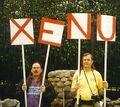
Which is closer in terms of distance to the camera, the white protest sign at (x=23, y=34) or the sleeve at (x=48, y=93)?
the sleeve at (x=48, y=93)

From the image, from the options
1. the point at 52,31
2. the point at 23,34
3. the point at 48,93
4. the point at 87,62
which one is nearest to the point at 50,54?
the point at 23,34

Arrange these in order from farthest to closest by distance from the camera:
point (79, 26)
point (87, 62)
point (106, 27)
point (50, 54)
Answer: point (50, 54) → point (106, 27) → point (79, 26) → point (87, 62)

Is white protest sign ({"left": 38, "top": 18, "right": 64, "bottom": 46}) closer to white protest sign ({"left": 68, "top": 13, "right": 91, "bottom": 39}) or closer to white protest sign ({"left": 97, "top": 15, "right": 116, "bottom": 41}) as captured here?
white protest sign ({"left": 68, "top": 13, "right": 91, "bottom": 39})

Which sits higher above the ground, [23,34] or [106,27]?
[106,27]

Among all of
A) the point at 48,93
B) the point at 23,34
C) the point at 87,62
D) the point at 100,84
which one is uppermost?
the point at 23,34

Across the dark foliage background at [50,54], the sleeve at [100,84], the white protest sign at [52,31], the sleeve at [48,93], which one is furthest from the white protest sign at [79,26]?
the dark foliage background at [50,54]

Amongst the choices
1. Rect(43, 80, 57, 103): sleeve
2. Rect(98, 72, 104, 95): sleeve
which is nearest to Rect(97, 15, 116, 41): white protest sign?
Rect(98, 72, 104, 95): sleeve

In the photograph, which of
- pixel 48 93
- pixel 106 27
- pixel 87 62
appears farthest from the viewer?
pixel 106 27

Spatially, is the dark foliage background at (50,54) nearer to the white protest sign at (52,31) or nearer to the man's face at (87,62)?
the white protest sign at (52,31)

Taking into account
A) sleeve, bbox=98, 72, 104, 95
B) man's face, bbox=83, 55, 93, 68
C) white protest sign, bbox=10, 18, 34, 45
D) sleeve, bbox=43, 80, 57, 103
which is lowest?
sleeve, bbox=43, 80, 57, 103

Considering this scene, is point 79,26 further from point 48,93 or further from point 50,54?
point 50,54

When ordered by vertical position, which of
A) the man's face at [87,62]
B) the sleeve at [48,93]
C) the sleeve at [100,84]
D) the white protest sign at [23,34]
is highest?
the white protest sign at [23,34]

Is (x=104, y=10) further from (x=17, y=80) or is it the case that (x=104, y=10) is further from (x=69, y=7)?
(x=17, y=80)

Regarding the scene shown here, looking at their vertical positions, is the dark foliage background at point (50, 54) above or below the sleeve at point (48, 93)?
above
